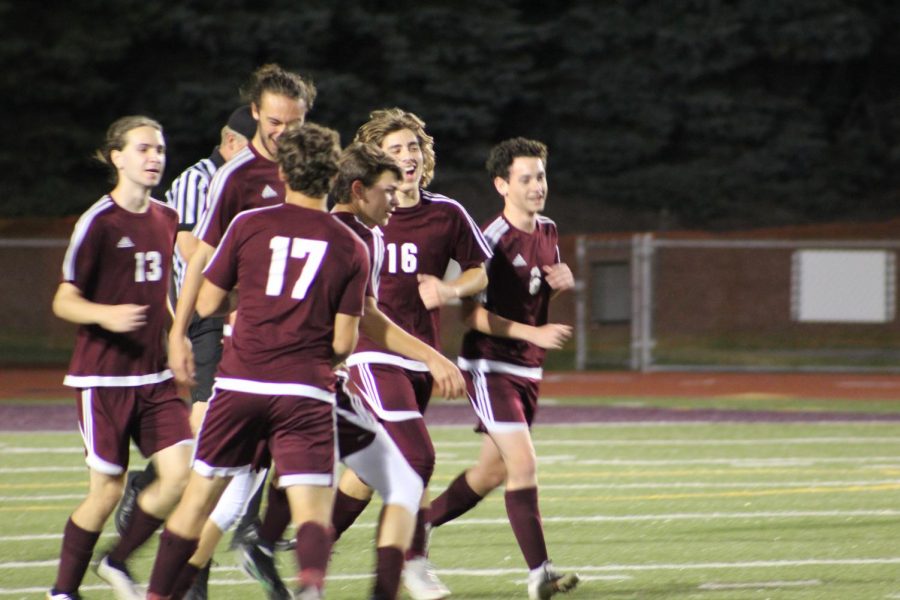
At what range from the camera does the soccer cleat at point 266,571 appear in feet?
20.1

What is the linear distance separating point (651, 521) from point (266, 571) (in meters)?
3.18

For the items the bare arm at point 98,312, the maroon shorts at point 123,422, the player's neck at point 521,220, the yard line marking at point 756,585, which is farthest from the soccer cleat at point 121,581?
the yard line marking at point 756,585

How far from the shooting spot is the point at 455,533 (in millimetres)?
8328

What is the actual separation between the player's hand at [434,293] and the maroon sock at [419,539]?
0.84 metres

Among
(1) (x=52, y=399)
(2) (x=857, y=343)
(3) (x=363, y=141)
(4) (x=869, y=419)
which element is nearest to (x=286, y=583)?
(3) (x=363, y=141)

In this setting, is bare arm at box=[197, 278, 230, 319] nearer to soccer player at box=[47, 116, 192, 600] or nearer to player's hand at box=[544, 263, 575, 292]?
soccer player at box=[47, 116, 192, 600]

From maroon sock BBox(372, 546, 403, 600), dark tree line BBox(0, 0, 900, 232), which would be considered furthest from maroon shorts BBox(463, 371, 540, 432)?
dark tree line BBox(0, 0, 900, 232)

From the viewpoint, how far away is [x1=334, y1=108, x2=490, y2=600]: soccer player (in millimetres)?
6398

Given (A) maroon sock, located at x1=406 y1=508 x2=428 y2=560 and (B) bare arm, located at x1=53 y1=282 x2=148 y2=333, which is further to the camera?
(A) maroon sock, located at x1=406 y1=508 x2=428 y2=560

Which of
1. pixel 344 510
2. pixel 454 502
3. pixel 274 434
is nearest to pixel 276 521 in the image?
pixel 344 510

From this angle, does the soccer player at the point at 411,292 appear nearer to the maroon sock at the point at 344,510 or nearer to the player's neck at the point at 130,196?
the maroon sock at the point at 344,510

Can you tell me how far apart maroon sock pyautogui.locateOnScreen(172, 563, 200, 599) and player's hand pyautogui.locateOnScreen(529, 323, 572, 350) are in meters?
1.81

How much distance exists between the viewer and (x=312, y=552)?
512 cm

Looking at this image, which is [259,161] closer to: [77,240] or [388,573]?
[77,240]
